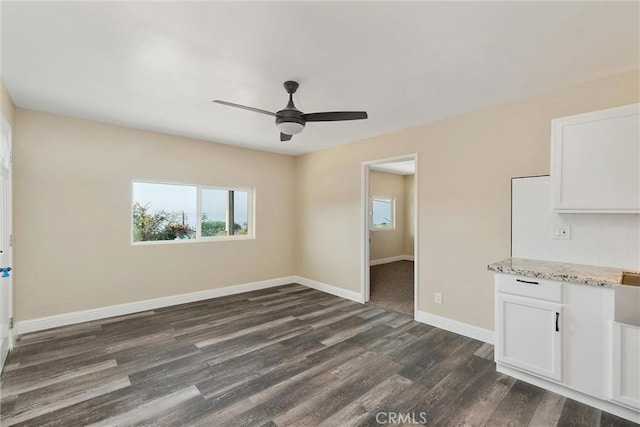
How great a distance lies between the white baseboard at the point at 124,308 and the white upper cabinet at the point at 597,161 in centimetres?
442

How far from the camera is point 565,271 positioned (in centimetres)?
226

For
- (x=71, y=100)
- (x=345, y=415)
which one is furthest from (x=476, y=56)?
(x=71, y=100)

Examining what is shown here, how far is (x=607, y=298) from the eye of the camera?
199cm

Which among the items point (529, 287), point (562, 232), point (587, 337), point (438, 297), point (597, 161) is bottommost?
point (438, 297)

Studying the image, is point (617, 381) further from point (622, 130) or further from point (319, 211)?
point (319, 211)

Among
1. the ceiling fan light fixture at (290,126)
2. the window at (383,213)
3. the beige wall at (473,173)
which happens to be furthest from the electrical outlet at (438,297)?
the window at (383,213)

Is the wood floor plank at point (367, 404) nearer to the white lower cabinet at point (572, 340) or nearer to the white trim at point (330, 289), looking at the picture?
the white lower cabinet at point (572, 340)

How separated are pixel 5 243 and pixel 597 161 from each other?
519 cm

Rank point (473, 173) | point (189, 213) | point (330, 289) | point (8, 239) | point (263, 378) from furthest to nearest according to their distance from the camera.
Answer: point (330, 289) → point (189, 213) → point (473, 173) → point (8, 239) → point (263, 378)

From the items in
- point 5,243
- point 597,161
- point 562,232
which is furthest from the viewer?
point 5,243

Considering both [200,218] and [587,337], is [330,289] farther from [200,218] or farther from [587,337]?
[587,337]

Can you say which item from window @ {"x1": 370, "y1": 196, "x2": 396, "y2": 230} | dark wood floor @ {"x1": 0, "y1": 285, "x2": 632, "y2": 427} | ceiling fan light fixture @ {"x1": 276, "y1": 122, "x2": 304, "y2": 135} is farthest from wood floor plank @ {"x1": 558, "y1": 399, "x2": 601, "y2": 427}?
window @ {"x1": 370, "y1": 196, "x2": 396, "y2": 230}

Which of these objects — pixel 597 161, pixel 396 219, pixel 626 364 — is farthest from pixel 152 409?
pixel 396 219

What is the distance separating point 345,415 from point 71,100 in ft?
12.7
